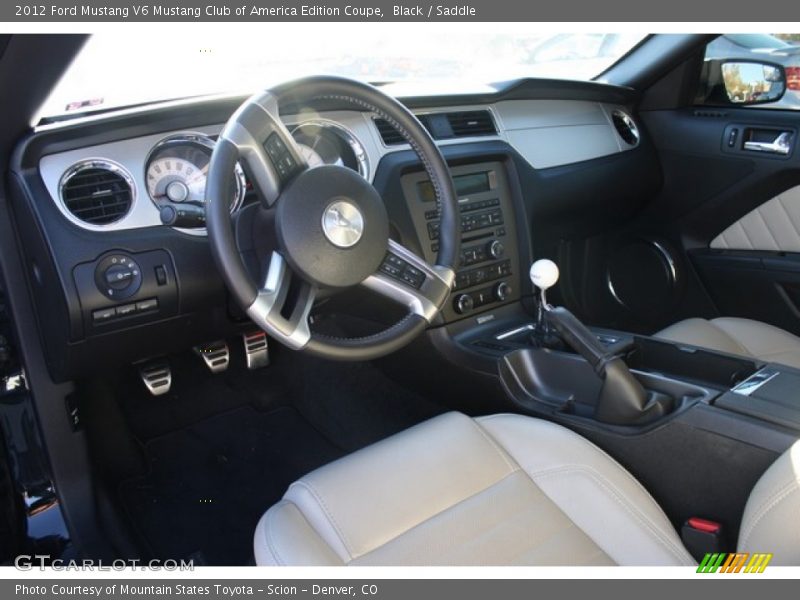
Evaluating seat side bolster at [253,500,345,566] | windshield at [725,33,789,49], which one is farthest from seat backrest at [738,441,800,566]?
windshield at [725,33,789,49]

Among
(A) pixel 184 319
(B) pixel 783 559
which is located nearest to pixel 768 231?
(B) pixel 783 559

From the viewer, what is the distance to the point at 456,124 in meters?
2.09

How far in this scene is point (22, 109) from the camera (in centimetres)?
143

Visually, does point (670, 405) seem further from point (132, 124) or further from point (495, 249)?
point (132, 124)

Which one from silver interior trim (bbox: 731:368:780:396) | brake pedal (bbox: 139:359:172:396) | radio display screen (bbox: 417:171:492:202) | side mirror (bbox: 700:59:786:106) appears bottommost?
brake pedal (bbox: 139:359:172:396)

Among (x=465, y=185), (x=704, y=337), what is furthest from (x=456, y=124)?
(x=704, y=337)

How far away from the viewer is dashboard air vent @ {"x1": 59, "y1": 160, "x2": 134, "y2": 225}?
59.5 inches

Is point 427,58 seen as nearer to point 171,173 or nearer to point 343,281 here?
point 171,173

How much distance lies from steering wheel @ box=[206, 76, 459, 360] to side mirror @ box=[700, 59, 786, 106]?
168cm

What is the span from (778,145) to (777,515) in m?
1.73

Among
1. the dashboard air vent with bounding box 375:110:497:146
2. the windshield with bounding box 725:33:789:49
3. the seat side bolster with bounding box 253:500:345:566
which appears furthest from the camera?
the windshield with bounding box 725:33:789:49

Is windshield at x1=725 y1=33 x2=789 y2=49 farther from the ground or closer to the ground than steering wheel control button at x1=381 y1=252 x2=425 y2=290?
farther from the ground

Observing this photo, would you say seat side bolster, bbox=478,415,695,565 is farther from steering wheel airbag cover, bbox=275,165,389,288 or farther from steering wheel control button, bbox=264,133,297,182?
steering wheel control button, bbox=264,133,297,182

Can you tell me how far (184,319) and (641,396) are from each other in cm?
106
